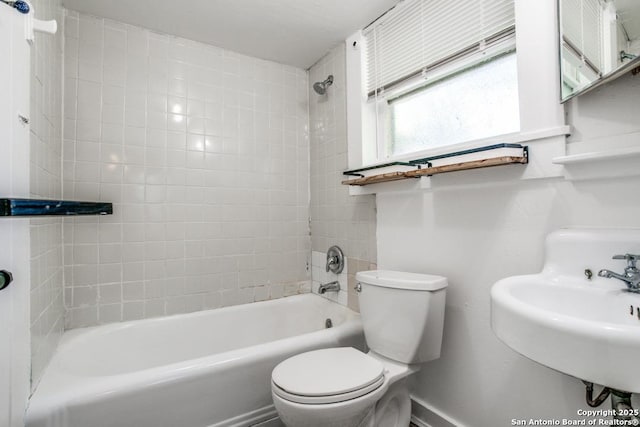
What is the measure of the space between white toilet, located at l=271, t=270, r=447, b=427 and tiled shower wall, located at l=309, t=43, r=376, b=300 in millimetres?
446

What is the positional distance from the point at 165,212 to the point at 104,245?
1.22ft

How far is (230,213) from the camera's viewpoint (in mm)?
2131

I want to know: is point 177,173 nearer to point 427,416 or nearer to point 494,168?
point 494,168

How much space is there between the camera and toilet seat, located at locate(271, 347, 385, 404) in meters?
1.09

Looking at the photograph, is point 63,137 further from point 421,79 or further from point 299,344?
point 421,79

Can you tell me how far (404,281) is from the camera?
133cm

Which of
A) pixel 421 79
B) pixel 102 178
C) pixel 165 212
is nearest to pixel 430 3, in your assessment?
pixel 421 79

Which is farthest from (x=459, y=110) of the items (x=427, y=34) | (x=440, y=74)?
(x=427, y=34)

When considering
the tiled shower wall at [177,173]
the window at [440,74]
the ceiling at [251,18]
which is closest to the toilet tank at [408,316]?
the window at [440,74]

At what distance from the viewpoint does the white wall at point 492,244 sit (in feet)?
3.19

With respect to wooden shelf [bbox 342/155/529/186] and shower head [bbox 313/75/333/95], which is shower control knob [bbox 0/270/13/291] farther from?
shower head [bbox 313/75/333/95]

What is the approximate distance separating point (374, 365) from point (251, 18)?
198 cm

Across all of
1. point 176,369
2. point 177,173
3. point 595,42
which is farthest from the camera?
point 177,173

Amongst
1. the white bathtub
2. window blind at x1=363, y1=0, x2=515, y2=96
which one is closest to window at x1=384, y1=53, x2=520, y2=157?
window blind at x1=363, y1=0, x2=515, y2=96
